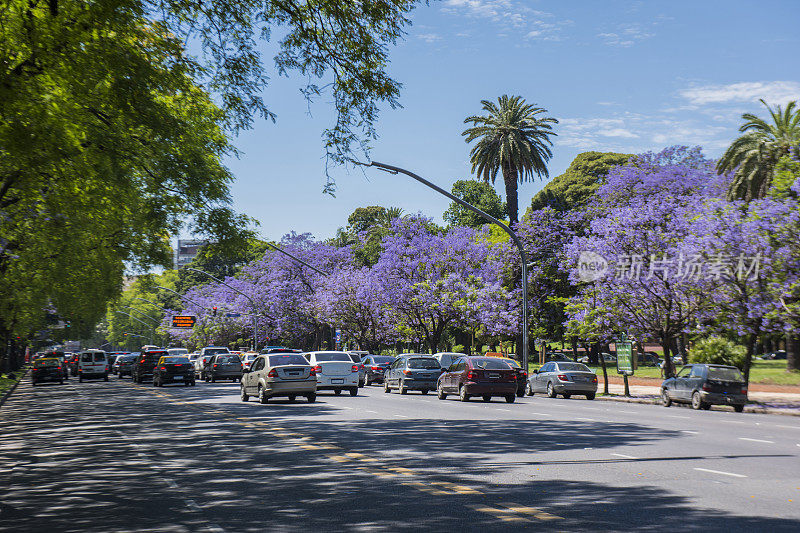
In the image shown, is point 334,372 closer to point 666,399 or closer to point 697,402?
point 666,399

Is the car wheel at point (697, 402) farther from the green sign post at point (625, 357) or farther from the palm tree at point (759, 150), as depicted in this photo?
the palm tree at point (759, 150)

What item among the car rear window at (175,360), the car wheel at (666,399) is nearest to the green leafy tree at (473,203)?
the car rear window at (175,360)

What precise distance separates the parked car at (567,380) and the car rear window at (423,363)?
16.8 ft

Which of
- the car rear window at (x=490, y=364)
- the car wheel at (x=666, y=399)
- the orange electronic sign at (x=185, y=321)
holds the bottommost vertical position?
the car wheel at (x=666, y=399)

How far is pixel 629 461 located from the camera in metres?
11.4

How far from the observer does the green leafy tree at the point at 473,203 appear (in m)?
83.9

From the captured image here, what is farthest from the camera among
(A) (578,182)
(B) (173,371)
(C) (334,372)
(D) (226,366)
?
(A) (578,182)

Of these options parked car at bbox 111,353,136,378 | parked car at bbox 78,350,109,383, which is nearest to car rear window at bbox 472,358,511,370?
parked car at bbox 78,350,109,383

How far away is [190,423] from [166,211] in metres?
7.36

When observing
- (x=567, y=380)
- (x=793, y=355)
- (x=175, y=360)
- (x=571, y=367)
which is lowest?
(x=567, y=380)

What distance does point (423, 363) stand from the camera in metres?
34.2

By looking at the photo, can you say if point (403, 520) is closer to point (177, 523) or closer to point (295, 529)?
point (295, 529)

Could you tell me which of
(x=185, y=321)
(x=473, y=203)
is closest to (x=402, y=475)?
(x=473, y=203)

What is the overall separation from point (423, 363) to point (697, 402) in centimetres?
1215
